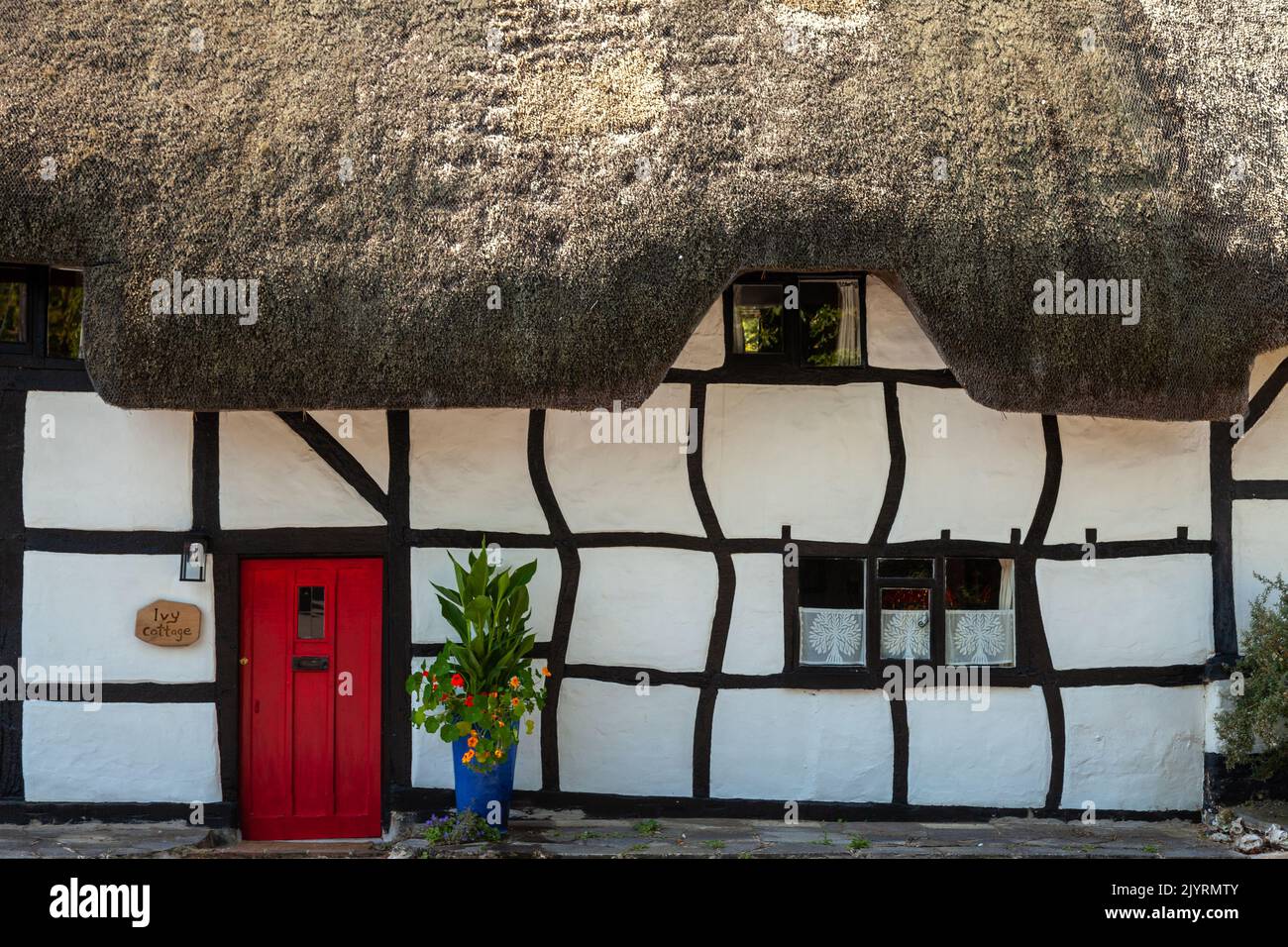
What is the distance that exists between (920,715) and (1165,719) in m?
1.46

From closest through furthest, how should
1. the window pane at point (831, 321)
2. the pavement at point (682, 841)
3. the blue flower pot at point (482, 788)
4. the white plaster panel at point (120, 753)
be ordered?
the pavement at point (682, 841) < the blue flower pot at point (482, 788) < the white plaster panel at point (120, 753) < the window pane at point (831, 321)

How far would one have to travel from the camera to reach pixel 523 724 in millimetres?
7008

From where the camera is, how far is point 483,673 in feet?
21.1

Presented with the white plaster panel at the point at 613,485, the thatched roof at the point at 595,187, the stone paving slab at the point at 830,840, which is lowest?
the stone paving slab at the point at 830,840

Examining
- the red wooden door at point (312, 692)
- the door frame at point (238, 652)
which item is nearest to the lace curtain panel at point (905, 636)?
the door frame at point (238, 652)

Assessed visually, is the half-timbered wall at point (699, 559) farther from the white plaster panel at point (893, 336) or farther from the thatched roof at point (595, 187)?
the thatched roof at point (595, 187)

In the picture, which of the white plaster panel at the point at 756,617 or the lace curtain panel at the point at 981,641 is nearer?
the white plaster panel at the point at 756,617

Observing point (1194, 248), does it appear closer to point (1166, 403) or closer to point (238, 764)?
point (1166, 403)

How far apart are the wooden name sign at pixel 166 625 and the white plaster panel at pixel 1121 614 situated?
16.2 ft

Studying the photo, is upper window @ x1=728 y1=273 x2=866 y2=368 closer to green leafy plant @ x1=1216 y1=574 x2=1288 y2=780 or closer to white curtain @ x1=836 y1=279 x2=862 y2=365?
white curtain @ x1=836 y1=279 x2=862 y2=365

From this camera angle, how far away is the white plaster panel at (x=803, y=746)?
697 cm

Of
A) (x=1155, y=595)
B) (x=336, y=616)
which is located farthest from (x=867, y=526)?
(x=336, y=616)

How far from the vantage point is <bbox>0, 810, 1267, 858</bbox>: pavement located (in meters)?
6.30

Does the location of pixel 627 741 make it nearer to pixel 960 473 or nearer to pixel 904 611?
pixel 904 611
